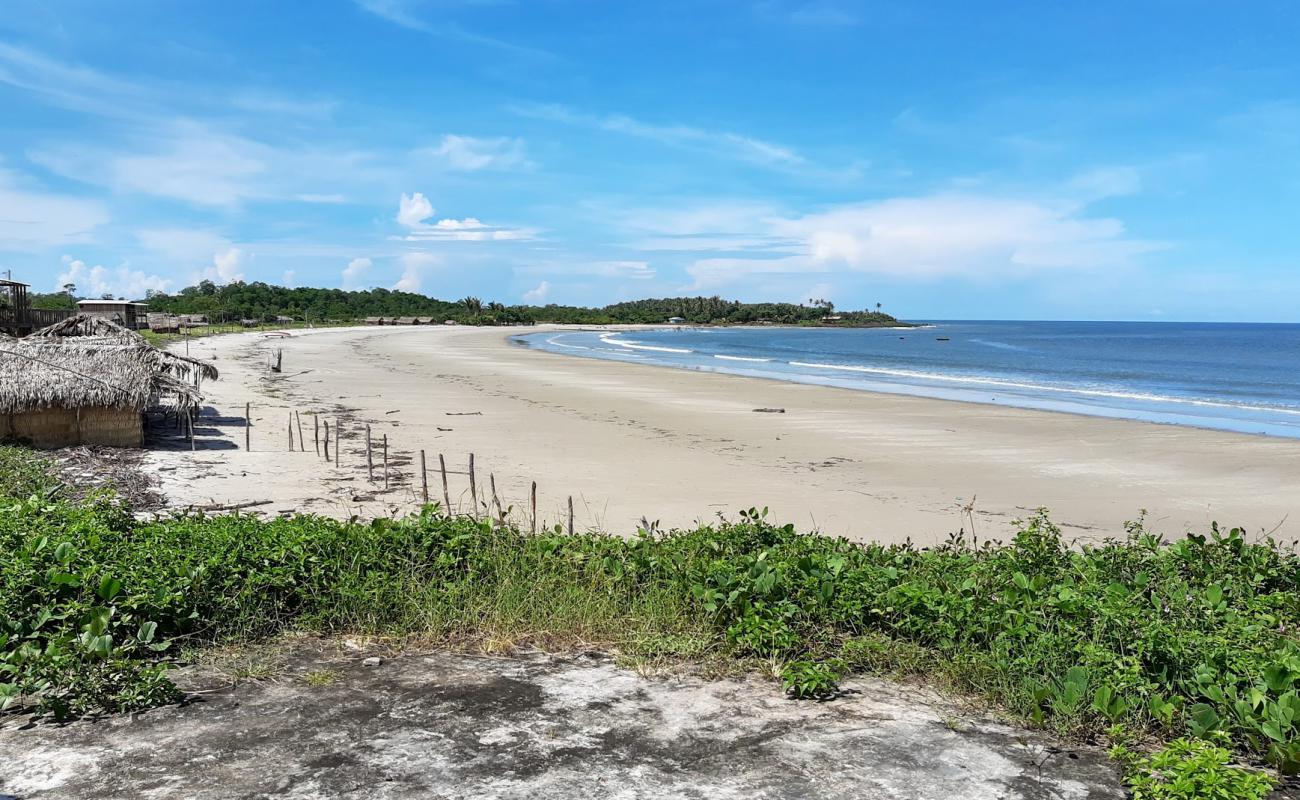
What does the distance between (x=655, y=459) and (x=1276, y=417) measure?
21604 mm

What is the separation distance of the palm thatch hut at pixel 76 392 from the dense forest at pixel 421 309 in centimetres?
5795

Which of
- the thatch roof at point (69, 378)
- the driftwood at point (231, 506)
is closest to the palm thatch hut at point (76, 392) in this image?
the thatch roof at point (69, 378)

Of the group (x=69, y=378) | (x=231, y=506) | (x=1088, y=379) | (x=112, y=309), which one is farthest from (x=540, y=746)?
(x=112, y=309)

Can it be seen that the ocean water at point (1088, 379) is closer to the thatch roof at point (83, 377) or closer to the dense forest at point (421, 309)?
the thatch roof at point (83, 377)

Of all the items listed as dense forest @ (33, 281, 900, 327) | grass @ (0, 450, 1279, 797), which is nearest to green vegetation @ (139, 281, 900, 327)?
dense forest @ (33, 281, 900, 327)

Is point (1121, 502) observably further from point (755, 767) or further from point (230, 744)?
point (230, 744)

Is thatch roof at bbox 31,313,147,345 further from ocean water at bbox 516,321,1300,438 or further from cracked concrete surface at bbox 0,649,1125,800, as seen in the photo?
ocean water at bbox 516,321,1300,438

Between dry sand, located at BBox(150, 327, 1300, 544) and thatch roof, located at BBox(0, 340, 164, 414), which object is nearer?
dry sand, located at BBox(150, 327, 1300, 544)

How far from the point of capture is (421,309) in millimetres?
140500

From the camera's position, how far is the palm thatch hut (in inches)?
587

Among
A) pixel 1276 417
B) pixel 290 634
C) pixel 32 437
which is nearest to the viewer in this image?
pixel 290 634

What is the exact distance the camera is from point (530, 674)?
17.7 ft

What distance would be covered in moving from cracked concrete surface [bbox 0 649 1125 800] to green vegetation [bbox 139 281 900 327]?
89579 mm

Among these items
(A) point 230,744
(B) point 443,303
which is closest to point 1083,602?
(A) point 230,744
